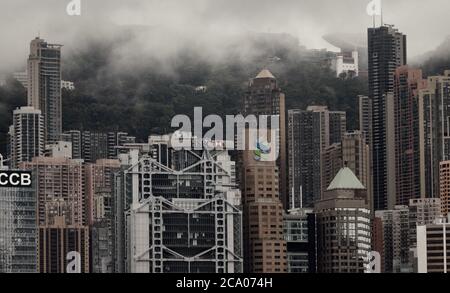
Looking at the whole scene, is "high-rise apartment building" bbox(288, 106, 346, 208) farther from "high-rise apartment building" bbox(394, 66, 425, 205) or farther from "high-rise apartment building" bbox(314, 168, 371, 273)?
"high-rise apartment building" bbox(394, 66, 425, 205)

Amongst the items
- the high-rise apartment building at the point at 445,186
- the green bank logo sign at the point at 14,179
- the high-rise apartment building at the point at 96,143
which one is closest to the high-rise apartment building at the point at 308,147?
the high-rise apartment building at the point at 445,186

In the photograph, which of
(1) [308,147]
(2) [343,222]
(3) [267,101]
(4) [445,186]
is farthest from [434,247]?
(1) [308,147]

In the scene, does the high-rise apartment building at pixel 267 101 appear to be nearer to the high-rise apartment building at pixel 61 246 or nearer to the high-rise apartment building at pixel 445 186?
the high-rise apartment building at pixel 445 186

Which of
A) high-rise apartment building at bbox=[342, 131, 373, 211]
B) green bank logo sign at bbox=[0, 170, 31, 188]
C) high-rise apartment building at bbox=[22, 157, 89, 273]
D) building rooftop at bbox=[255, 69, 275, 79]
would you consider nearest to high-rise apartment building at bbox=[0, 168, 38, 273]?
high-rise apartment building at bbox=[22, 157, 89, 273]

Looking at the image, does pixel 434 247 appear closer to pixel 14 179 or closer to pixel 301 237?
pixel 301 237
